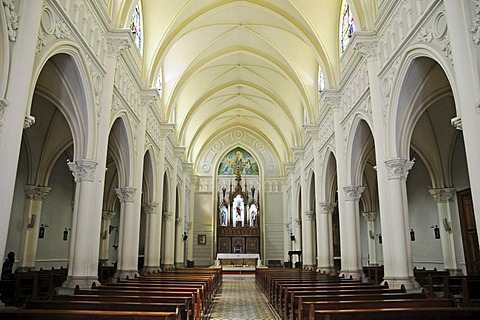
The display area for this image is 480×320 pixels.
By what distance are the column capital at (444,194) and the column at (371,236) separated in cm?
811

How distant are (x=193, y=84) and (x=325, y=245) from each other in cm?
1377

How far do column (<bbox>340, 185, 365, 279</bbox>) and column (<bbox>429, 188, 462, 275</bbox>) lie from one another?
Answer: 4.06 m

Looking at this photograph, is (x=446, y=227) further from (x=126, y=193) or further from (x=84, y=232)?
(x=84, y=232)

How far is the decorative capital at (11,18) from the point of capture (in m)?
7.19

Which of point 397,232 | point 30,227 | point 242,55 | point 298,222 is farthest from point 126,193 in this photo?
point 298,222

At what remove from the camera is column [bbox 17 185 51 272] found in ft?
54.6

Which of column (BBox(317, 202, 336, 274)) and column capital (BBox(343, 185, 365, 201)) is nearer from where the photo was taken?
column capital (BBox(343, 185, 365, 201))

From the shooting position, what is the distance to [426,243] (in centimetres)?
2062

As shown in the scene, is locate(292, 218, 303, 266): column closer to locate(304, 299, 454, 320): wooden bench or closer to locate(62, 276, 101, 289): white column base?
locate(62, 276, 101, 289): white column base

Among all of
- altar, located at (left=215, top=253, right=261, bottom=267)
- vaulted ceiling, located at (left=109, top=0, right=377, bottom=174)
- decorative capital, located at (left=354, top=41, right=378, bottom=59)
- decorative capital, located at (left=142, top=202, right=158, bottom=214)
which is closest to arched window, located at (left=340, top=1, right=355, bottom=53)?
vaulted ceiling, located at (left=109, top=0, right=377, bottom=174)

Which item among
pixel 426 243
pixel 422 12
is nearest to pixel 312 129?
pixel 426 243

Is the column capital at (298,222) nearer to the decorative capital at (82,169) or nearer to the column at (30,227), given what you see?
the column at (30,227)

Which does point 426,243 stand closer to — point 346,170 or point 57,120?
point 346,170

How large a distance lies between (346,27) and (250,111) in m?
17.5
